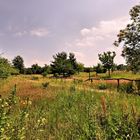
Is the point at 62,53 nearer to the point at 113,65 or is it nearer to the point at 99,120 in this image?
the point at 113,65

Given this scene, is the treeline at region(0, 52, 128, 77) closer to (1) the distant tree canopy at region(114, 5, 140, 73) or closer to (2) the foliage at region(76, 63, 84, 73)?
(2) the foliage at region(76, 63, 84, 73)

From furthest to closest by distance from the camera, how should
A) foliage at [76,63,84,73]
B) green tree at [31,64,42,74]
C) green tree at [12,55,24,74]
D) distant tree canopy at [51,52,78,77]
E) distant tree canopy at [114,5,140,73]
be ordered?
1. green tree at [12,55,24,74]
2. green tree at [31,64,42,74]
3. foliage at [76,63,84,73]
4. distant tree canopy at [51,52,78,77]
5. distant tree canopy at [114,5,140,73]

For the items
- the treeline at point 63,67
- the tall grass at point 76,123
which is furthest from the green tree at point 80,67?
the tall grass at point 76,123

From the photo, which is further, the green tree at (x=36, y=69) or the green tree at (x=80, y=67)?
the green tree at (x=36, y=69)

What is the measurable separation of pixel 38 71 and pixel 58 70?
81.0 ft

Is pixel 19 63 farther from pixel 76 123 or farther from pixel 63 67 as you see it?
pixel 76 123

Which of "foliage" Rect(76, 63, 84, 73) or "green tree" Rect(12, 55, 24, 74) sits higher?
"green tree" Rect(12, 55, 24, 74)

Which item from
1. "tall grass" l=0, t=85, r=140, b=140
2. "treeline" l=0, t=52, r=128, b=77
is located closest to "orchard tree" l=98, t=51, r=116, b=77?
"treeline" l=0, t=52, r=128, b=77

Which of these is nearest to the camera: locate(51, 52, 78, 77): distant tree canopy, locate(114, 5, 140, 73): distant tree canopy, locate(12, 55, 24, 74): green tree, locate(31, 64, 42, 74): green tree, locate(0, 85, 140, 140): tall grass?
locate(0, 85, 140, 140): tall grass

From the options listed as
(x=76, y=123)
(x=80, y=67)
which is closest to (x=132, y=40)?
(x=76, y=123)

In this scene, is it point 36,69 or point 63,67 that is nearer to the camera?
point 63,67

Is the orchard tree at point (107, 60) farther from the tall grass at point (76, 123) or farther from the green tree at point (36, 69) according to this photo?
the tall grass at point (76, 123)

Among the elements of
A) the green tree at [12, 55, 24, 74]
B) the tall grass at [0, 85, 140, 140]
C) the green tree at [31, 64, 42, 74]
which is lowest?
the tall grass at [0, 85, 140, 140]

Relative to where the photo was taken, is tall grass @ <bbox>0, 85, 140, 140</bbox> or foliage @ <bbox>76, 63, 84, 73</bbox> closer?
tall grass @ <bbox>0, 85, 140, 140</bbox>
